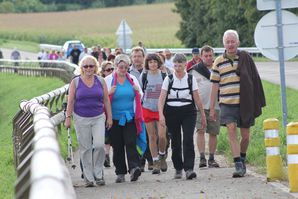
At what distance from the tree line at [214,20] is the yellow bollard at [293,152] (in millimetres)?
44103

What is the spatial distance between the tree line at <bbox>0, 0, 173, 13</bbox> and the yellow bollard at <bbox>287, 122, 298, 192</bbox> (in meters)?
137

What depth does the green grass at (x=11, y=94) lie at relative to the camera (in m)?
17.7

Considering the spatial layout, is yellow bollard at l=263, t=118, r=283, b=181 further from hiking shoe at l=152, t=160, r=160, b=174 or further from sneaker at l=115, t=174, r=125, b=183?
hiking shoe at l=152, t=160, r=160, b=174

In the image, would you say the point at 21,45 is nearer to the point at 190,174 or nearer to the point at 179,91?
the point at 179,91

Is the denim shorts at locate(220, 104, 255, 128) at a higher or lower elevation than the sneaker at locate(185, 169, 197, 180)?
higher

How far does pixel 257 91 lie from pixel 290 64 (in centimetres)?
3236

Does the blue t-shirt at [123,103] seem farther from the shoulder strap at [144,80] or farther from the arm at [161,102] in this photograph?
the shoulder strap at [144,80]

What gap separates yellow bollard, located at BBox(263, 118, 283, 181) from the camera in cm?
1245

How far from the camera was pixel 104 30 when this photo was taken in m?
Result: 114

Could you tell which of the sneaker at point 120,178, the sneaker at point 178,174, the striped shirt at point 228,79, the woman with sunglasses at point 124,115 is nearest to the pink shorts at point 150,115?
the woman with sunglasses at point 124,115

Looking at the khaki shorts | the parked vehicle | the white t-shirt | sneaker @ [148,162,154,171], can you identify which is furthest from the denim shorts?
the parked vehicle

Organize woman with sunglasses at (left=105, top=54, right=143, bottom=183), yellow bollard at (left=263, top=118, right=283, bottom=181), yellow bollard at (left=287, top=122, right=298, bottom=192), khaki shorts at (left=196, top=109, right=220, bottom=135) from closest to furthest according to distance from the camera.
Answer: yellow bollard at (left=287, top=122, right=298, bottom=192), yellow bollard at (left=263, top=118, right=283, bottom=181), woman with sunglasses at (left=105, top=54, right=143, bottom=183), khaki shorts at (left=196, top=109, right=220, bottom=135)

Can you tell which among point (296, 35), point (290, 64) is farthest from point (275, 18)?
point (290, 64)

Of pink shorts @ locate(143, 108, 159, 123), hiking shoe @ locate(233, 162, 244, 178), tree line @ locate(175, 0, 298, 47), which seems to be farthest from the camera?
tree line @ locate(175, 0, 298, 47)
